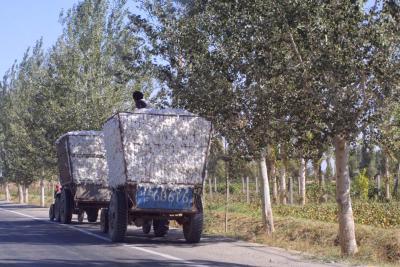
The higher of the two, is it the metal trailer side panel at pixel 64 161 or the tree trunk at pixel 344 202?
the metal trailer side panel at pixel 64 161

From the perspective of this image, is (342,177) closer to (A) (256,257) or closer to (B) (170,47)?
(A) (256,257)

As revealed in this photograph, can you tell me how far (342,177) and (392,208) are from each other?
31.0 ft

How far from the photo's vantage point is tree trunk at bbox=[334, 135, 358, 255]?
16.6 metres

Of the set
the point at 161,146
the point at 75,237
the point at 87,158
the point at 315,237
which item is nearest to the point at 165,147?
the point at 161,146

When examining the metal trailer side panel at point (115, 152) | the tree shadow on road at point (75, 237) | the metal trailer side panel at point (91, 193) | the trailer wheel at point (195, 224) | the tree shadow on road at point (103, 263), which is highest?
the metal trailer side panel at point (115, 152)

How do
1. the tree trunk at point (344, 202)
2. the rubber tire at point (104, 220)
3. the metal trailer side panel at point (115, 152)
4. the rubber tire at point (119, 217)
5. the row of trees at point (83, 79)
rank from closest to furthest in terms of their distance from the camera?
the tree trunk at point (344, 202), the metal trailer side panel at point (115, 152), the rubber tire at point (119, 217), the rubber tire at point (104, 220), the row of trees at point (83, 79)

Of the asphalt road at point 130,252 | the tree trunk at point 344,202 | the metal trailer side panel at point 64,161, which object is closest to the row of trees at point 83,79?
the metal trailer side panel at point 64,161

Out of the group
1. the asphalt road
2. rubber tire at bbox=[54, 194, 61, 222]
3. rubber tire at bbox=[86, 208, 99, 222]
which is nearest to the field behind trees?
the asphalt road

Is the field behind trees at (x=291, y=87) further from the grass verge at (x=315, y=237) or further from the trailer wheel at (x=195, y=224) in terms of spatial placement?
the trailer wheel at (x=195, y=224)

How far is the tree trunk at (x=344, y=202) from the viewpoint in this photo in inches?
654

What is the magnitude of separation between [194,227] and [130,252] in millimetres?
2787

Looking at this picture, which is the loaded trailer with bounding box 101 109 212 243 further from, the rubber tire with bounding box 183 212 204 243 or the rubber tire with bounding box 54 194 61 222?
the rubber tire with bounding box 54 194 61 222

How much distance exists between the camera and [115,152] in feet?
64.9

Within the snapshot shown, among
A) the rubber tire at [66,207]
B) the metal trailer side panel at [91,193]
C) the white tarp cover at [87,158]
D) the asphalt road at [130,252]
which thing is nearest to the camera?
the asphalt road at [130,252]
